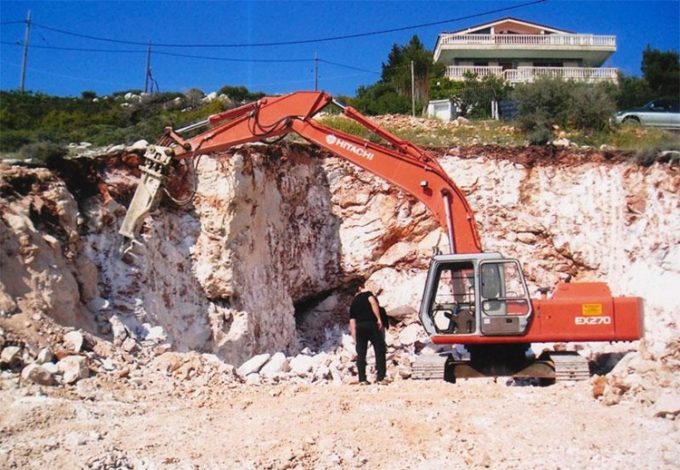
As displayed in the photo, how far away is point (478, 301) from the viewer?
9.96 metres

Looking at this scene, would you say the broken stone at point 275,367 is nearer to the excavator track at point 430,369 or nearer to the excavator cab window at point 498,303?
the excavator track at point 430,369

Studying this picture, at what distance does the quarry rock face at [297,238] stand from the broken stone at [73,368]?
1.66m

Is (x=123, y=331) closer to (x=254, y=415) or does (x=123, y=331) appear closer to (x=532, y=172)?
(x=254, y=415)

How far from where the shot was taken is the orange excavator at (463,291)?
9875 millimetres

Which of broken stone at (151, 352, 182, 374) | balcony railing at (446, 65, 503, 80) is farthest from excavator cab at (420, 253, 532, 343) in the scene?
balcony railing at (446, 65, 503, 80)

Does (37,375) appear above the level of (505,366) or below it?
above

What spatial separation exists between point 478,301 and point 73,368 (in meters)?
5.22

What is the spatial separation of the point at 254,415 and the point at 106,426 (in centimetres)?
147

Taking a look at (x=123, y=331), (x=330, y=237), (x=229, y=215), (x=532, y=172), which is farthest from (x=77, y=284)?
(x=532, y=172)

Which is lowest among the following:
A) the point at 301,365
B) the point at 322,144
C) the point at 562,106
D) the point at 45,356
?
the point at 301,365

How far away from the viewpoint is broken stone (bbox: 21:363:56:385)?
8.18m

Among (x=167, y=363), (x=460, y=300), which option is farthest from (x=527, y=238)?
(x=167, y=363)

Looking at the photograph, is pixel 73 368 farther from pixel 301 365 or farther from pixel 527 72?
pixel 527 72

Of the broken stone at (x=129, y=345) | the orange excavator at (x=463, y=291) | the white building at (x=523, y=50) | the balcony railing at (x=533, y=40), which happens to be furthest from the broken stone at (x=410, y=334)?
the balcony railing at (x=533, y=40)
